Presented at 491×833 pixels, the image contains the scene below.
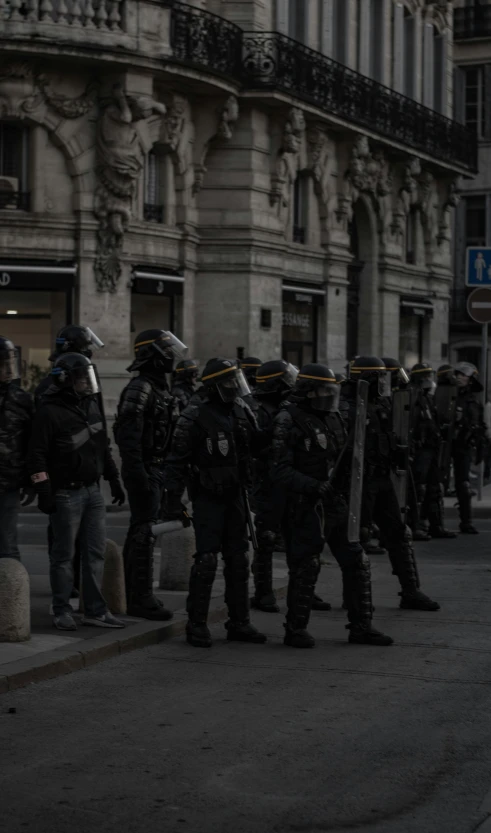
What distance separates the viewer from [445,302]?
129ft

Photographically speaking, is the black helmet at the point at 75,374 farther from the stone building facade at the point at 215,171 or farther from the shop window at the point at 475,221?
the shop window at the point at 475,221

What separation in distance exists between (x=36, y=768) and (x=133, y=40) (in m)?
19.7

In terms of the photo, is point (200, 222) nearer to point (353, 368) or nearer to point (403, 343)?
point (403, 343)

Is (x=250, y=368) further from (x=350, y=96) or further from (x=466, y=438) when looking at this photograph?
(x=350, y=96)

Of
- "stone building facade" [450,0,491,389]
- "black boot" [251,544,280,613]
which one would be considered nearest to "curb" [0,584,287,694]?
"black boot" [251,544,280,613]

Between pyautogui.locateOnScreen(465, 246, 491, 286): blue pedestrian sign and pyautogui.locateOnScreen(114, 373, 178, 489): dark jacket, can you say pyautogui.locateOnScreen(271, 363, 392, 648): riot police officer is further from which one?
pyautogui.locateOnScreen(465, 246, 491, 286): blue pedestrian sign

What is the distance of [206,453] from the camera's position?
969cm

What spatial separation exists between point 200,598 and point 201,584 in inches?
3.6

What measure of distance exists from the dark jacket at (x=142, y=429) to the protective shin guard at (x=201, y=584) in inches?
36.1

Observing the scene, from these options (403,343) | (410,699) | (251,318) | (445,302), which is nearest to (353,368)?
(410,699)

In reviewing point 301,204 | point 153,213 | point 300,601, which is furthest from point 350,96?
point 300,601

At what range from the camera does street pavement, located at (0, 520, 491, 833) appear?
6.00m

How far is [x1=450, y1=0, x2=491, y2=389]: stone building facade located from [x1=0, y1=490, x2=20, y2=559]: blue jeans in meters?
35.7

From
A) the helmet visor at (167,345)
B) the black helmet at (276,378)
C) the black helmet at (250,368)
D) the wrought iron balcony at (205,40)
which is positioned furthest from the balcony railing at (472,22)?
the helmet visor at (167,345)
